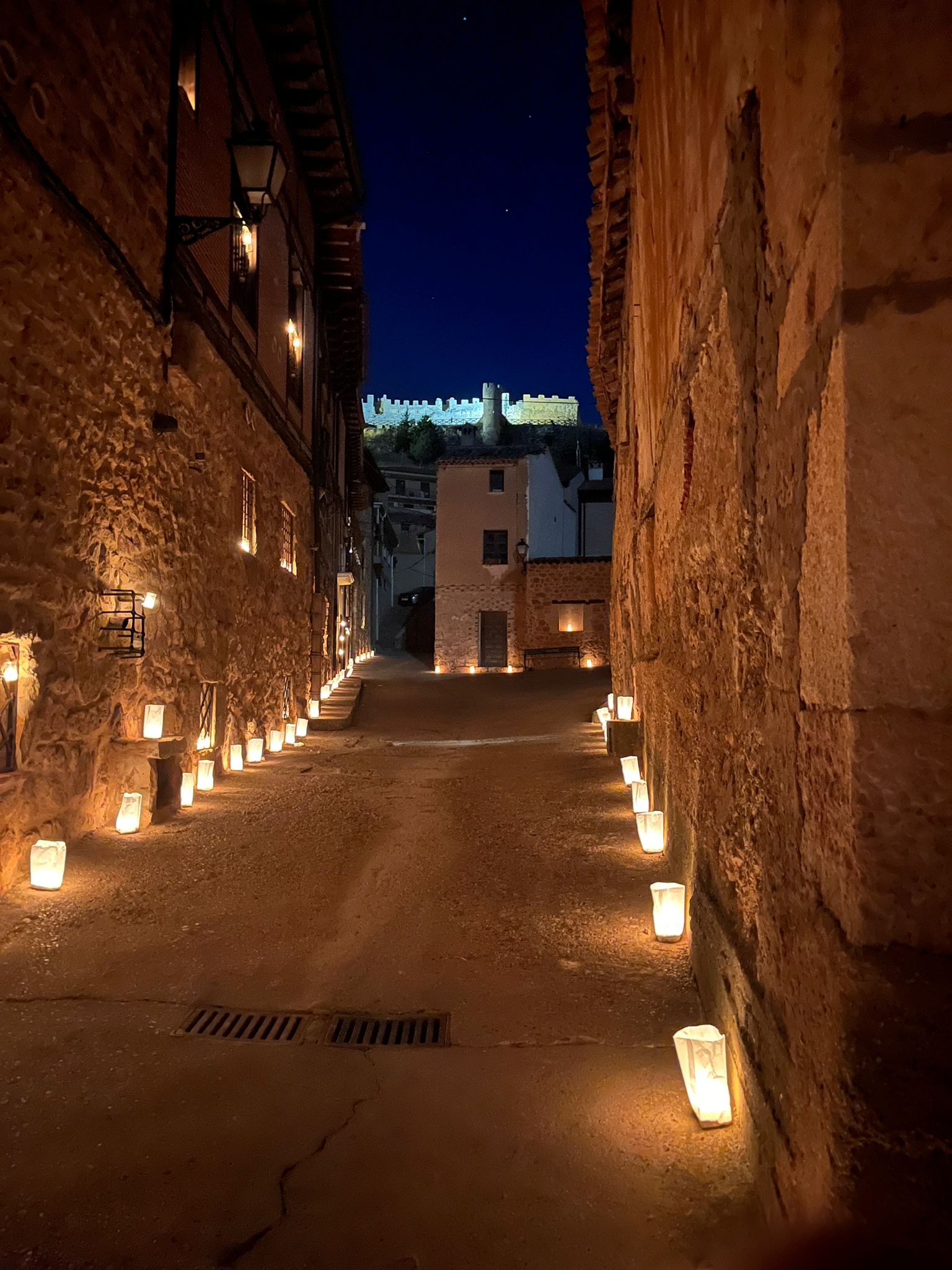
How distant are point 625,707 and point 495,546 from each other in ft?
58.1

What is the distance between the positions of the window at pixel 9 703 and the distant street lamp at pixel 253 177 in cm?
430

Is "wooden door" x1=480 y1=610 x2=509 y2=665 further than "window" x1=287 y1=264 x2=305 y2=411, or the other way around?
"wooden door" x1=480 y1=610 x2=509 y2=665

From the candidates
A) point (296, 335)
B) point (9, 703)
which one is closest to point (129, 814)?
point (9, 703)

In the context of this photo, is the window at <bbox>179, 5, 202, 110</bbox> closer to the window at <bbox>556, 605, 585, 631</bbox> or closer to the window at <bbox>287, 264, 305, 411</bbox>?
the window at <bbox>287, 264, 305, 411</bbox>

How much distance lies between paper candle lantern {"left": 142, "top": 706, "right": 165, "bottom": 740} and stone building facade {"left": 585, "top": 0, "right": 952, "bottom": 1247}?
5.65m

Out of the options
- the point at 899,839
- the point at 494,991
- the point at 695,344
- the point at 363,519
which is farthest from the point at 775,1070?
the point at 363,519

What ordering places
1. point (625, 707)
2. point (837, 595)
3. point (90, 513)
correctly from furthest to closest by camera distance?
point (625, 707)
point (90, 513)
point (837, 595)

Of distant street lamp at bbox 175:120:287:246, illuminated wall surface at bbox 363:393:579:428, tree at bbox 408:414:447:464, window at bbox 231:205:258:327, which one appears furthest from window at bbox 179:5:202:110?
illuminated wall surface at bbox 363:393:579:428

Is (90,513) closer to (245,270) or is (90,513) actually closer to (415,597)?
(245,270)

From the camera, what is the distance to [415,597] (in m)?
43.7

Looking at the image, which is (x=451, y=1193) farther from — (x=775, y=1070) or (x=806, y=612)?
(x=806, y=612)

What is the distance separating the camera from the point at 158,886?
518 cm

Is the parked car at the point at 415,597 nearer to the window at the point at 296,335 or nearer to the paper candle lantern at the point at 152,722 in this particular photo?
the window at the point at 296,335

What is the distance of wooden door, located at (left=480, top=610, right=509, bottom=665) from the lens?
26953 millimetres
